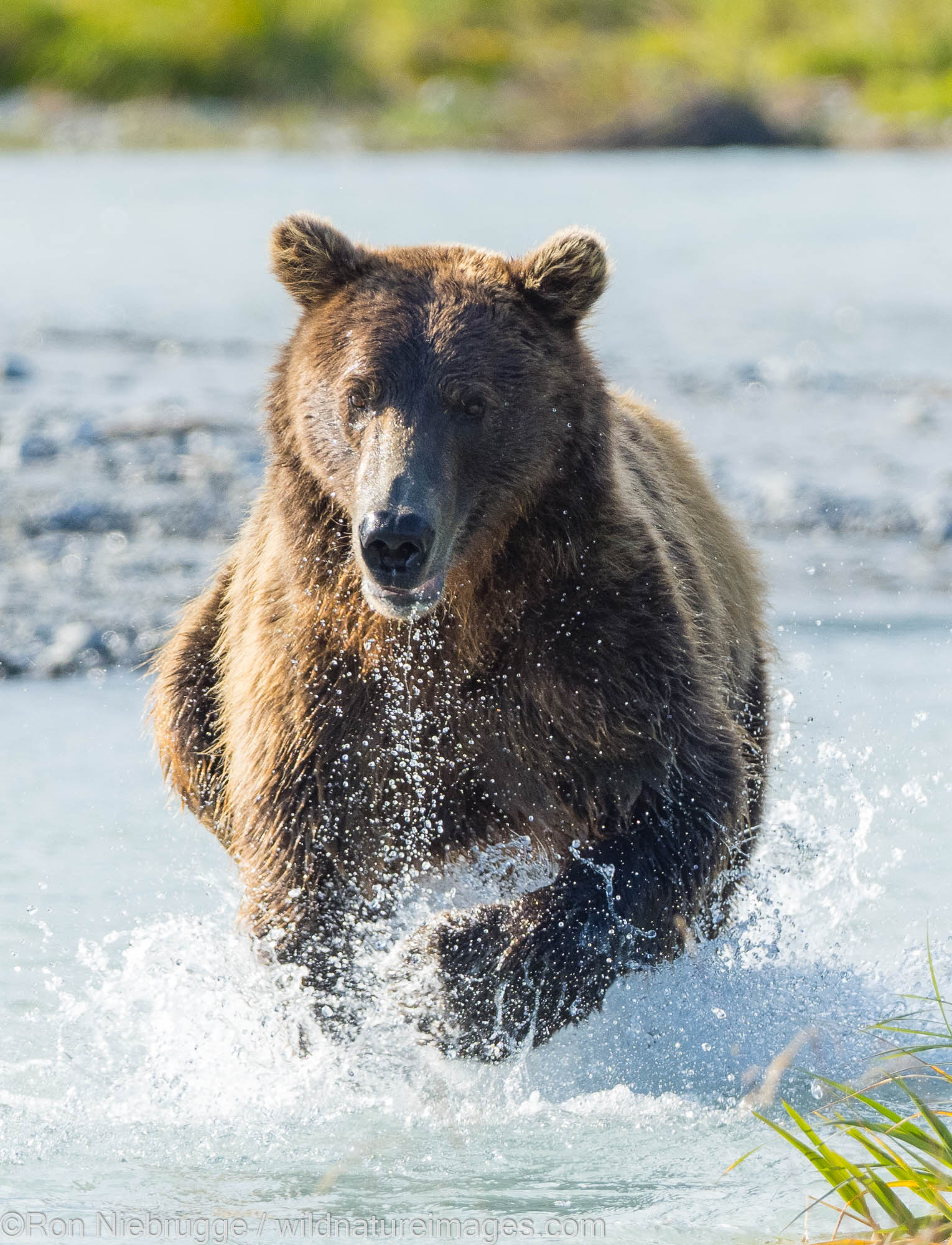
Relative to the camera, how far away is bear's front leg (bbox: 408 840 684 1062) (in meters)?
3.87

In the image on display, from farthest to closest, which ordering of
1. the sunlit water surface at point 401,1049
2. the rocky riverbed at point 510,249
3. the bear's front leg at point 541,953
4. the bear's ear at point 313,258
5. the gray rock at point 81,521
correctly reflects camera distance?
the gray rock at point 81,521
the rocky riverbed at point 510,249
the bear's ear at point 313,258
the bear's front leg at point 541,953
the sunlit water surface at point 401,1049

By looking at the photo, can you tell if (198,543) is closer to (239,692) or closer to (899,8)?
(239,692)

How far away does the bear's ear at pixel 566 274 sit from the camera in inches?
155

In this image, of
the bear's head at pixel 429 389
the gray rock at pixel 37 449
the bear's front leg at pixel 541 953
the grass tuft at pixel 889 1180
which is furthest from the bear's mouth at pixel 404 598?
the gray rock at pixel 37 449

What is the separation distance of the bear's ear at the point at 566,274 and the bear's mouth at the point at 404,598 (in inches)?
28.0

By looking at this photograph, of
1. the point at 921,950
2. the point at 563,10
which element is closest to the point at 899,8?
the point at 563,10

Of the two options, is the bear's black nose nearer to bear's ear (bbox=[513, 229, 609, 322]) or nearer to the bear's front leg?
bear's ear (bbox=[513, 229, 609, 322])

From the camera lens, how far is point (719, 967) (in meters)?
4.22

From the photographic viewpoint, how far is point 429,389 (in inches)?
148

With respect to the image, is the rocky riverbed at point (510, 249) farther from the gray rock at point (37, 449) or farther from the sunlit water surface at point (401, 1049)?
the sunlit water surface at point (401, 1049)

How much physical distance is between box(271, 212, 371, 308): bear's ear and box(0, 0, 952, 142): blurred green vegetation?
2795cm

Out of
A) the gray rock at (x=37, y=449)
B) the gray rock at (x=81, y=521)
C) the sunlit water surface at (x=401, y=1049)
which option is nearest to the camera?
the sunlit water surface at (x=401, y=1049)

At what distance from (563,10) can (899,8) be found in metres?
9.42

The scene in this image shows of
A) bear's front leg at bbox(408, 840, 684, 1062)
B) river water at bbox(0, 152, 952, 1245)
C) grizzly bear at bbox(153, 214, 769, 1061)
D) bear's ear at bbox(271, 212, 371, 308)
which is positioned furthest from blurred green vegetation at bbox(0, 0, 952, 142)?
bear's front leg at bbox(408, 840, 684, 1062)
